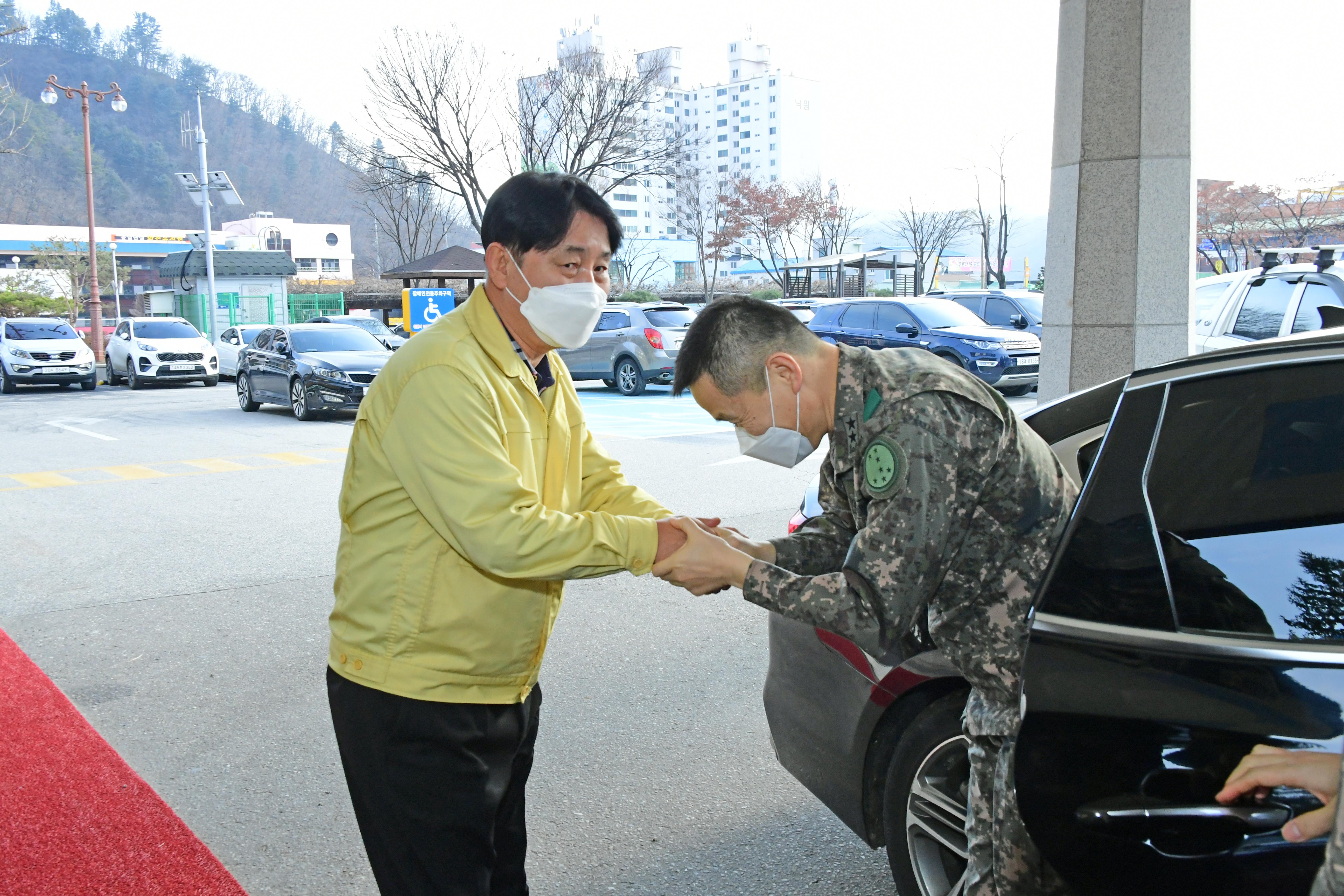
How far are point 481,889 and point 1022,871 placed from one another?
3.70 feet

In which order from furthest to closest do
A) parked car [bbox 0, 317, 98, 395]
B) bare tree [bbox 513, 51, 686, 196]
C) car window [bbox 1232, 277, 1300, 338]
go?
bare tree [bbox 513, 51, 686, 196]
parked car [bbox 0, 317, 98, 395]
car window [bbox 1232, 277, 1300, 338]

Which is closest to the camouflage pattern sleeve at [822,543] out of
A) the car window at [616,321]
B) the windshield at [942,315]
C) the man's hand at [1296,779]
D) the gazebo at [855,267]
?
the man's hand at [1296,779]

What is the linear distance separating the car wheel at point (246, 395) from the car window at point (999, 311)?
44.9 feet

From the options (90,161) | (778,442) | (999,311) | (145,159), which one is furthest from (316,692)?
(145,159)

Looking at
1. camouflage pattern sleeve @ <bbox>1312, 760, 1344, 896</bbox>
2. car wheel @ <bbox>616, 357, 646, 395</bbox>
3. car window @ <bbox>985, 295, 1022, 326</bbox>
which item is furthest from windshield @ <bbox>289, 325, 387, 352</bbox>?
camouflage pattern sleeve @ <bbox>1312, 760, 1344, 896</bbox>

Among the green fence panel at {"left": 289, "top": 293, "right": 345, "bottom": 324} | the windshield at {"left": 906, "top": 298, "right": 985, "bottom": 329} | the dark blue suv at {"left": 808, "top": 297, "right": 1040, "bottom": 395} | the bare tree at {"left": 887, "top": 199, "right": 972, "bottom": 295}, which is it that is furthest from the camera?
the bare tree at {"left": 887, "top": 199, "right": 972, "bottom": 295}

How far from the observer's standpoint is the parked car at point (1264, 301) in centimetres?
873

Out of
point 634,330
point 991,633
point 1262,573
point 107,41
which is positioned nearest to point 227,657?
point 991,633

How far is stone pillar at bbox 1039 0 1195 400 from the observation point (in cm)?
748

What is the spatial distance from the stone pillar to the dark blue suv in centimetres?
882

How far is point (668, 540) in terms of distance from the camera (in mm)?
2367

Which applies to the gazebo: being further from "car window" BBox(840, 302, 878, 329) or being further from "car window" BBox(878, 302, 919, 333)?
"car window" BBox(878, 302, 919, 333)

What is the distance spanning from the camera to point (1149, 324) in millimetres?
7691

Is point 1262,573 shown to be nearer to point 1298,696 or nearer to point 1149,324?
point 1298,696
